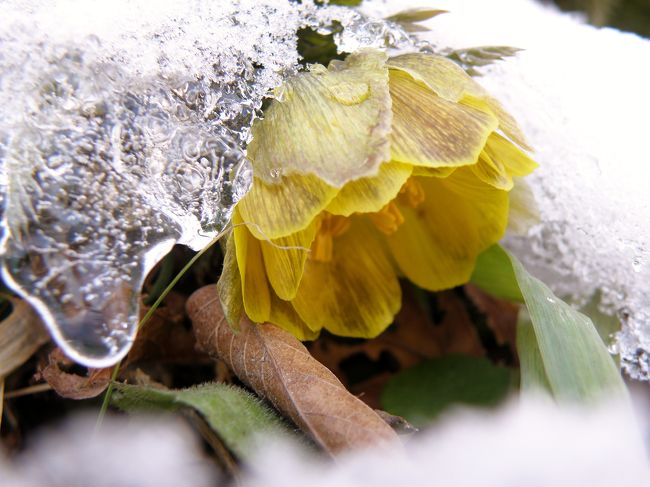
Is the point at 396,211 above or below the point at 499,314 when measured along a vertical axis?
above

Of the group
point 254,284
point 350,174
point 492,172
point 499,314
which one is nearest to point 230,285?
point 254,284

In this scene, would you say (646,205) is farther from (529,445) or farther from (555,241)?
(529,445)

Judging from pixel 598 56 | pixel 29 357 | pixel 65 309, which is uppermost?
pixel 598 56

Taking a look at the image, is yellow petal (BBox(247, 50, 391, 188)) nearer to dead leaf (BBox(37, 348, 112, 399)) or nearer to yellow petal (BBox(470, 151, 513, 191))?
yellow petal (BBox(470, 151, 513, 191))

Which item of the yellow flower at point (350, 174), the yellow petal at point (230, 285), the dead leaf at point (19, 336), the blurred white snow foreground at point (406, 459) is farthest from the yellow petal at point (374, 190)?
the dead leaf at point (19, 336)

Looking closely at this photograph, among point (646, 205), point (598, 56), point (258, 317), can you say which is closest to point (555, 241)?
point (646, 205)

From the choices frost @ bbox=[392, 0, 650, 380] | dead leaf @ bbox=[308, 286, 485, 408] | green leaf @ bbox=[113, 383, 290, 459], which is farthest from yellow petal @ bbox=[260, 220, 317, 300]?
frost @ bbox=[392, 0, 650, 380]

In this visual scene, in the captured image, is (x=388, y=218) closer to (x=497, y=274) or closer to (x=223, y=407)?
(x=497, y=274)

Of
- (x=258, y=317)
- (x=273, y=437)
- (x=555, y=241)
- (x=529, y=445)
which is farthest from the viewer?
(x=555, y=241)
